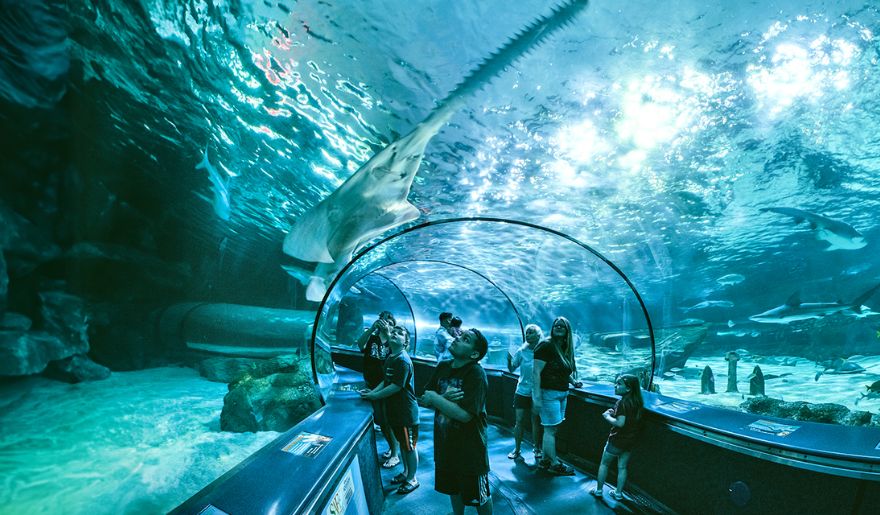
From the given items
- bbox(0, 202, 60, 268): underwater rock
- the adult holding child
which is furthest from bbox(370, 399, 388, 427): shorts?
bbox(0, 202, 60, 268): underwater rock

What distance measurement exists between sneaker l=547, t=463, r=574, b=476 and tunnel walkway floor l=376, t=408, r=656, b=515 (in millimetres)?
62

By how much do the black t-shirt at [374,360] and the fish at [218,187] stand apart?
483 cm

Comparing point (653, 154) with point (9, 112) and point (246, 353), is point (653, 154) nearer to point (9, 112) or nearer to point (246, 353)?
point (9, 112)

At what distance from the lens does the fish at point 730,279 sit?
24.1 m

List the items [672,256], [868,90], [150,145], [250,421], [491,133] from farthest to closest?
1. [672,256]
2. [250,421]
3. [150,145]
4. [868,90]
5. [491,133]

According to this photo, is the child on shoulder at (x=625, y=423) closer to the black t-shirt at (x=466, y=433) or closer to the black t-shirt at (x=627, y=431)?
the black t-shirt at (x=627, y=431)

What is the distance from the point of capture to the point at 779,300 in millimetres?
28984

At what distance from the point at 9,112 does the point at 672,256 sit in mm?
25775

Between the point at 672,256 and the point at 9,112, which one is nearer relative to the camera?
the point at 9,112

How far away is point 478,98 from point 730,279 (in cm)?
3086

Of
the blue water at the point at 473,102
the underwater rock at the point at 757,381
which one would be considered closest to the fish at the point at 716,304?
the underwater rock at the point at 757,381

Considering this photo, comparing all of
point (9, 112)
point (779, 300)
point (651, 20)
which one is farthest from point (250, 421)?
point (779, 300)

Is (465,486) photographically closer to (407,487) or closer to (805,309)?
(407,487)

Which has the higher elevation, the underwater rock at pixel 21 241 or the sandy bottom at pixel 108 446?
the underwater rock at pixel 21 241
